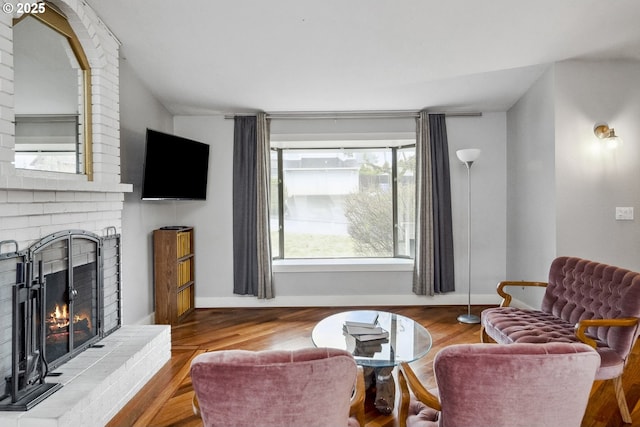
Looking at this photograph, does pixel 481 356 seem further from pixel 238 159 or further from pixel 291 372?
pixel 238 159

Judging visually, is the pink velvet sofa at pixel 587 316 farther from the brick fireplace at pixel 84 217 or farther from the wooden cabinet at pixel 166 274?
the wooden cabinet at pixel 166 274

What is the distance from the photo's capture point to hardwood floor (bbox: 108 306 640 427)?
2.23 m

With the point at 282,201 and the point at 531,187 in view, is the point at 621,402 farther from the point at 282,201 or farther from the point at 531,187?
the point at 282,201

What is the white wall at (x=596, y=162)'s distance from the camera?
3424 mm

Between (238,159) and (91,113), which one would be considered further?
(238,159)

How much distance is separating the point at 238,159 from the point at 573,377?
393 cm

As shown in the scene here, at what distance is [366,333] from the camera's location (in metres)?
2.44

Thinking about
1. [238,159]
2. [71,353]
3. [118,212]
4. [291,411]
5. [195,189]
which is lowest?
[71,353]

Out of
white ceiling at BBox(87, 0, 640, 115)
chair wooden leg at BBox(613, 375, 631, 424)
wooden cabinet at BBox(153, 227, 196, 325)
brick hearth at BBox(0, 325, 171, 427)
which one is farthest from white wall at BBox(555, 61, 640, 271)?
wooden cabinet at BBox(153, 227, 196, 325)

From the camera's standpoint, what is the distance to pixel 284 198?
501 cm

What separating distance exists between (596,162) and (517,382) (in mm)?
3094

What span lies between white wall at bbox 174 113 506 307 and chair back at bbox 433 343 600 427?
3.32 m

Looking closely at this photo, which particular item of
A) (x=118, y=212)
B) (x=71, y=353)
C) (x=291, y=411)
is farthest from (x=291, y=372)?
Result: (x=118, y=212)

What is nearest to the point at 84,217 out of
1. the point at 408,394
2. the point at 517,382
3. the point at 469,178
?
the point at 408,394
